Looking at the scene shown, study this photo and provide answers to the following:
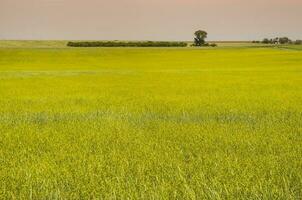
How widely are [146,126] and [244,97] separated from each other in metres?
7.70

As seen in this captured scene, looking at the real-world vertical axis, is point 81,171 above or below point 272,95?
above

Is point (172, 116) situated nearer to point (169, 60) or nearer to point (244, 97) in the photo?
point (244, 97)

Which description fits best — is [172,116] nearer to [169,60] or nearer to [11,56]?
[169,60]

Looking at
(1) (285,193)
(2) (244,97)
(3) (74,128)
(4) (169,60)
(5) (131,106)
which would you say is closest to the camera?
(1) (285,193)

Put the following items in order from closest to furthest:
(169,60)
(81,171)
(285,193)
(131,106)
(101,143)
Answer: (285,193) → (81,171) → (101,143) → (131,106) → (169,60)

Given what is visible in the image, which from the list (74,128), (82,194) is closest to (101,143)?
(74,128)

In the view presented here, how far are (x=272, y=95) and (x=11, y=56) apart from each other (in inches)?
1682

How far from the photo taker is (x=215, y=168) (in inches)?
272

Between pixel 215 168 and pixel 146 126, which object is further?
pixel 146 126

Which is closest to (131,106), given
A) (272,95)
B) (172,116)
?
(172,116)

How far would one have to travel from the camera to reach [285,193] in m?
5.71
